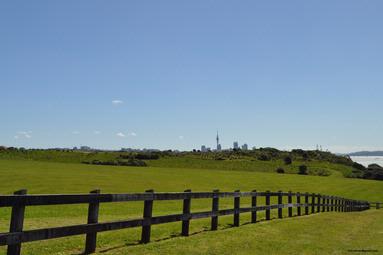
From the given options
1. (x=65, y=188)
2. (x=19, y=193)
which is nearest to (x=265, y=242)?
(x=19, y=193)

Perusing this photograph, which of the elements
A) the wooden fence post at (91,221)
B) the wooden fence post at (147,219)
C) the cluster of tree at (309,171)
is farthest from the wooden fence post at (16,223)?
the cluster of tree at (309,171)

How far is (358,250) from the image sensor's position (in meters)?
13.1

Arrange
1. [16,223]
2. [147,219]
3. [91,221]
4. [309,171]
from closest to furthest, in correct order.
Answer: [16,223]
[91,221]
[147,219]
[309,171]

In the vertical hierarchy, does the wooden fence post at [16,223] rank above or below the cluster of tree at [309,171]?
below

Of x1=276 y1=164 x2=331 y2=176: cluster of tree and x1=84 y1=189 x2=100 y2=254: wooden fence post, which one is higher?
x1=276 y1=164 x2=331 y2=176: cluster of tree

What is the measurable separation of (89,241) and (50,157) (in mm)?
109957

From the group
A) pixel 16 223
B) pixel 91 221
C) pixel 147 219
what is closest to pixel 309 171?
pixel 147 219

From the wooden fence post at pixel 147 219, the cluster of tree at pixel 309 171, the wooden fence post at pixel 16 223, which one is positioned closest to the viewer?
the wooden fence post at pixel 16 223

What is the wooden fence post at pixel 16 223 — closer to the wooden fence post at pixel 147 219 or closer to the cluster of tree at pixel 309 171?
the wooden fence post at pixel 147 219

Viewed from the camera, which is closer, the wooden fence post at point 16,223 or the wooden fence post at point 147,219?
the wooden fence post at point 16,223

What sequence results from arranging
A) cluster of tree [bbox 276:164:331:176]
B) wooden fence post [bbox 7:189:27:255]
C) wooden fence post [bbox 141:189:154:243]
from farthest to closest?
cluster of tree [bbox 276:164:331:176] < wooden fence post [bbox 141:189:154:243] < wooden fence post [bbox 7:189:27:255]

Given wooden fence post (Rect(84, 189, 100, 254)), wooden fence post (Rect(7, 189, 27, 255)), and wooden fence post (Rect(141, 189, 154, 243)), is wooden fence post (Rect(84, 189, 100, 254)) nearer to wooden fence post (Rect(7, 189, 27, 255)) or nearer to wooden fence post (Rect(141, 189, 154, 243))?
wooden fence post (Rect(141, 189, 154, 243))

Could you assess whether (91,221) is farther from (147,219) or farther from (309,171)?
(309,171)

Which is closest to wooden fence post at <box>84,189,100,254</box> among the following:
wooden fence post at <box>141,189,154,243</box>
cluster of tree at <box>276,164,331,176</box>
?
wooden fence post at <box>141,189,154,243</box>
